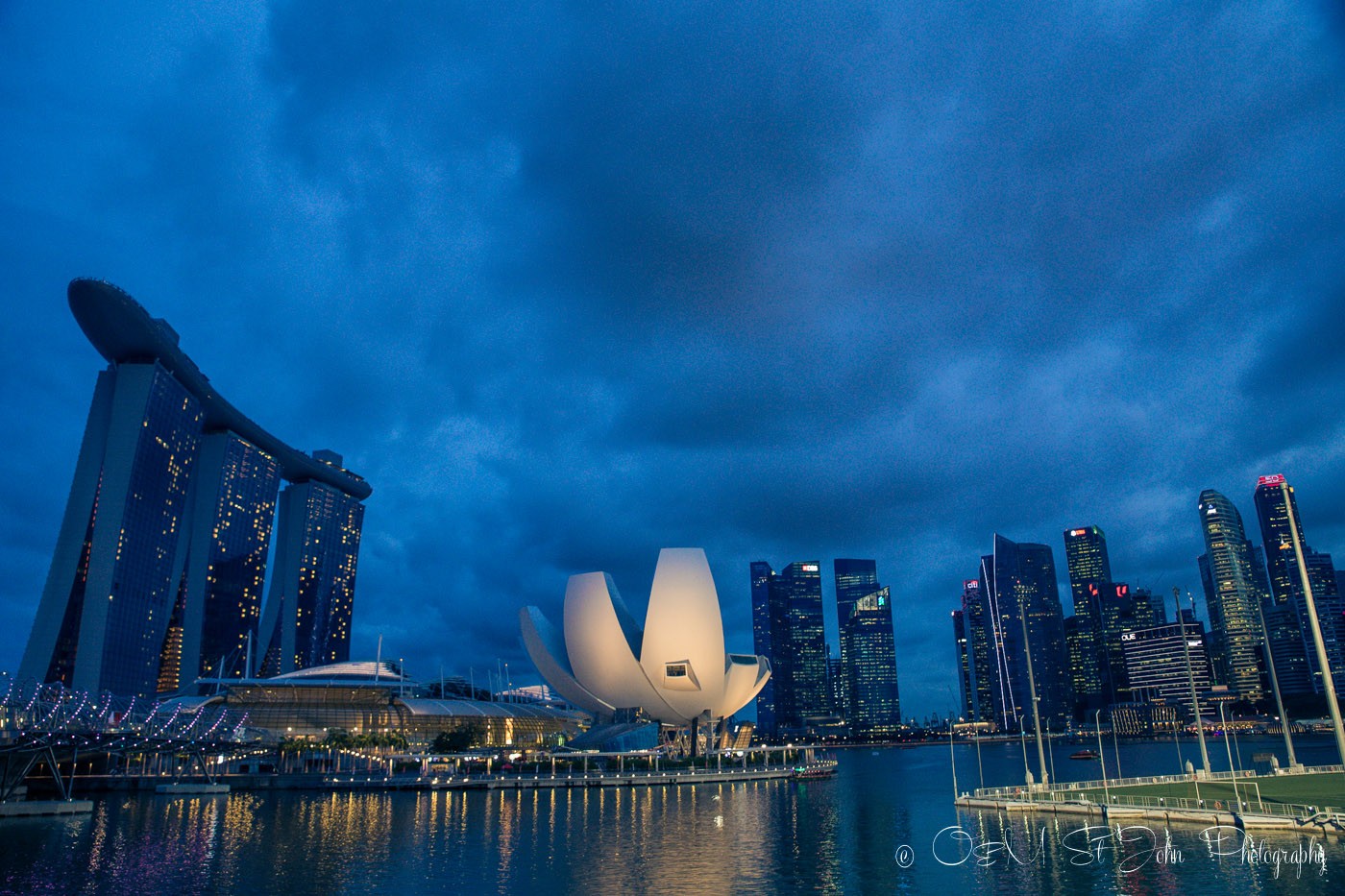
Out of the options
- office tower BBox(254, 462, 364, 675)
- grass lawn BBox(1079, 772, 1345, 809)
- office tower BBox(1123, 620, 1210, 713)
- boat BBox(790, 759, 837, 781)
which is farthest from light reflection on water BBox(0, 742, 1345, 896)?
office tower BBox(1123, 620, 1210, 713)

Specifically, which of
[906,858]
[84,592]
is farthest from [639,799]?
[84,592]

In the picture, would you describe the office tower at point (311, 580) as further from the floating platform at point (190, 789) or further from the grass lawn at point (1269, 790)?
the grass lawn at point (1269, 790)

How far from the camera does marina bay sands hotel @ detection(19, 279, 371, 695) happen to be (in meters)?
83.8

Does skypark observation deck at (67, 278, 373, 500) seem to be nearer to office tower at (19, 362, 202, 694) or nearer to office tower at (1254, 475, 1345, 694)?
office tower at (19, 362, 202, 694)

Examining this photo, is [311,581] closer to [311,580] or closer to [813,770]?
[311,580]

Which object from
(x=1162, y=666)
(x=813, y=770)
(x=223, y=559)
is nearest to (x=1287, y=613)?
(x=1162, y=666)

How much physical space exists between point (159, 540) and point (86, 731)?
5740 cm

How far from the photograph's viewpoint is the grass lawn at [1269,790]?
29594mm

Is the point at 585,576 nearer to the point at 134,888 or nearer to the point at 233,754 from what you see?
the point at 233,754

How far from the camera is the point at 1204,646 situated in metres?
192

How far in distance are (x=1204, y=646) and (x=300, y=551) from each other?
611 ft

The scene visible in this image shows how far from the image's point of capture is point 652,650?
2581 inches

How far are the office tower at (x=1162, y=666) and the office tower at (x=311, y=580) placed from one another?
511ft

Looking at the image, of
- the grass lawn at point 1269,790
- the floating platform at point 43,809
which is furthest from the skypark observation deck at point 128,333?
the grass lawn at point 1269,790
